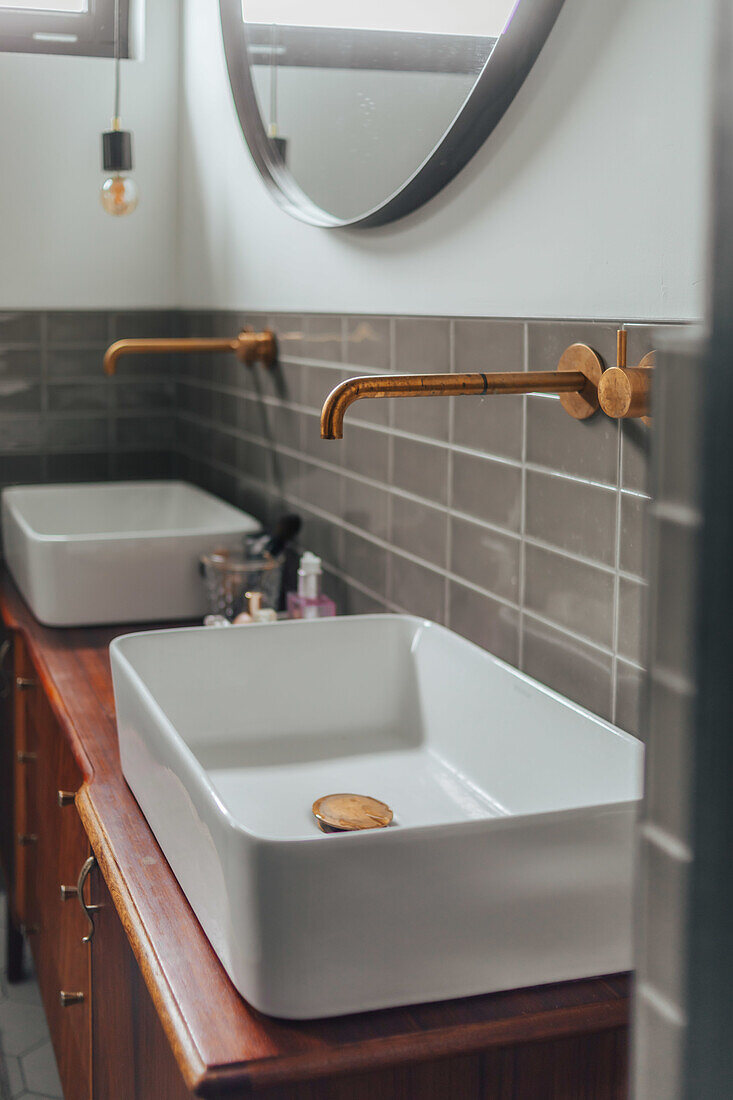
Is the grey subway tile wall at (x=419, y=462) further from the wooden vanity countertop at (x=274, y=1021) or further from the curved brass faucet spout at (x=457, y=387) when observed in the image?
the wooden vanity countertop at (x=274, y=1021)

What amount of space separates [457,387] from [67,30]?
1.85 metres

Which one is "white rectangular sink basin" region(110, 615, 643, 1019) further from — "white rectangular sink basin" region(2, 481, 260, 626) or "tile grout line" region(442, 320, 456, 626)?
"white rectangular sink basin" region(2, 481, 260, 626)

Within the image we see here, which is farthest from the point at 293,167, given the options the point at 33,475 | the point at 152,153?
the point at 33,475

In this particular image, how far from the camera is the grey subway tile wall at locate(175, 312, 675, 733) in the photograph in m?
0.98

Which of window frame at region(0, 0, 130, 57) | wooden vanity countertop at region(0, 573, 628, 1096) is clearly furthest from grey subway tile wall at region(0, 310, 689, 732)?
window frame at region(0, 0, 130, 57)

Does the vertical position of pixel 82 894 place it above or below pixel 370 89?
below

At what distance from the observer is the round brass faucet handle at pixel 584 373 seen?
961 mm

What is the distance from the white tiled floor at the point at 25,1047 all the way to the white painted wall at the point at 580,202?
4.38 feet

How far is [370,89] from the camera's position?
4.67 ft

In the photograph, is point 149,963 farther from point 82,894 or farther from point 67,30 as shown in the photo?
point 67,30

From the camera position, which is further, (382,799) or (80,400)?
(80,400)

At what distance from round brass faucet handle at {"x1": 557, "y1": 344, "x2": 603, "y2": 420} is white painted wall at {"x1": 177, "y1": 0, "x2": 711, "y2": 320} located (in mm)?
37

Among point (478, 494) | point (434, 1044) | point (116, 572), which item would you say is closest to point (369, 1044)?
point (434, 1044)

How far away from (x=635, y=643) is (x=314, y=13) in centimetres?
113
